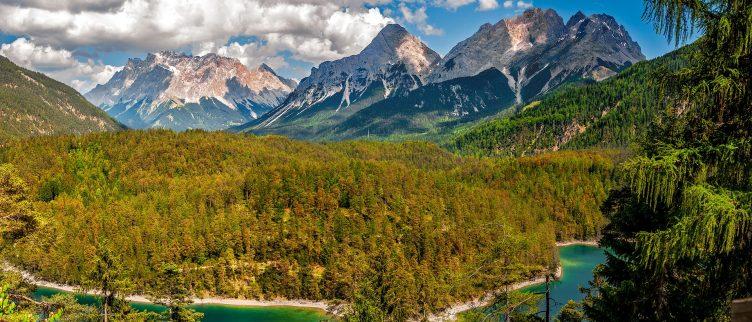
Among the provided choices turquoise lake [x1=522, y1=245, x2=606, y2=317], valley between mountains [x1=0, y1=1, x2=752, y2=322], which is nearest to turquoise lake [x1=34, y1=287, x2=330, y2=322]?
valley between mountains [x1=0, y1=1, x2=752, y2=322]

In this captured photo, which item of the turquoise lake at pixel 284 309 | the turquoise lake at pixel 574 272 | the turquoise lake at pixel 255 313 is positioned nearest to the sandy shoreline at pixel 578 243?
the turquoise lake at pixel 574 272

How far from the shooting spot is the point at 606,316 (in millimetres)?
17922

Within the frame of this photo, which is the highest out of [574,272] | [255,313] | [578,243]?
[578,243]

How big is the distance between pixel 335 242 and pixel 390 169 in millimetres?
41523

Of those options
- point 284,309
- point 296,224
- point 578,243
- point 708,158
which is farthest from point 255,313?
point 578,243

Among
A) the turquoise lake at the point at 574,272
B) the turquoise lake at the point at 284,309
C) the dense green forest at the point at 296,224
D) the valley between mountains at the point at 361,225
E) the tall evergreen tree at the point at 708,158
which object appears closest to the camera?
the tall evergreen tree at the point at 708,158

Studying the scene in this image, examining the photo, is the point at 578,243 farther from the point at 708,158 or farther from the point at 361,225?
the point at 708,158

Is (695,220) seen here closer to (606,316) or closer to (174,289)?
(606,316)

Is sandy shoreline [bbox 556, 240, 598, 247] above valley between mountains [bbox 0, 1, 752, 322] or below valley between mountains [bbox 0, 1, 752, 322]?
below

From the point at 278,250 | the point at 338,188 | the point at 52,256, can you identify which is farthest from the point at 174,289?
the point at 52,256

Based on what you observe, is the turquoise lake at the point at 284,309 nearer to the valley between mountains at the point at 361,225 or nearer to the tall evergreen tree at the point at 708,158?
the valley between mountains at the point at 361,225

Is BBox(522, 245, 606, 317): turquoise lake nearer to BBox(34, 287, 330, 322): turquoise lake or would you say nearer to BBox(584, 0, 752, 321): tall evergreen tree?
BBox(34, 287, 330, 322): turquoise lake

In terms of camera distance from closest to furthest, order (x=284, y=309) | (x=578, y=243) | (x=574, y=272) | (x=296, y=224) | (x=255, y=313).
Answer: (x=255, y=313), (x=284, y=309), (x=574, y=272), (x=296, y=224), (x=578, y=243)

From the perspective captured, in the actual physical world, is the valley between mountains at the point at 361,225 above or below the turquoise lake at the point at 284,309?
above
